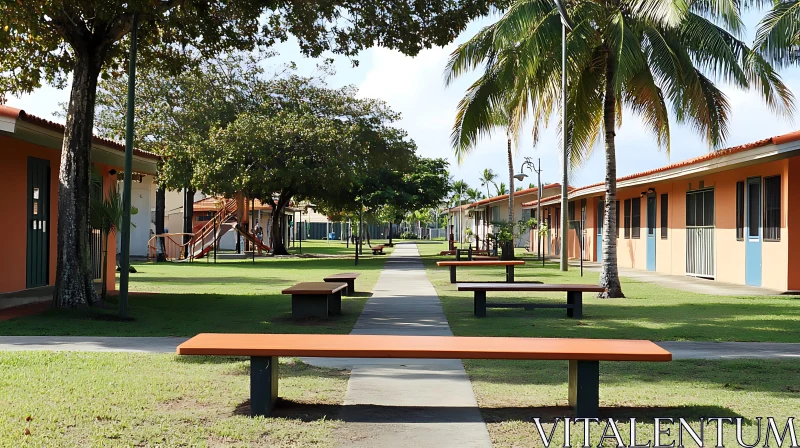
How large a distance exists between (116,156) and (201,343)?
40.5ft

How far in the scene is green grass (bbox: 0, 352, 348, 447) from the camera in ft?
18.3

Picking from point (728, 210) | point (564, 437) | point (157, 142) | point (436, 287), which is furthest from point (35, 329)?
point (157, 142)

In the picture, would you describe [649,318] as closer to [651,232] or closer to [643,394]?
[643,394]

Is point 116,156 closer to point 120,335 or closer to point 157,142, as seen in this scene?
point 120,335

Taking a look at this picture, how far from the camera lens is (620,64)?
15836mm

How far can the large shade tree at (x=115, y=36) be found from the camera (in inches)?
520

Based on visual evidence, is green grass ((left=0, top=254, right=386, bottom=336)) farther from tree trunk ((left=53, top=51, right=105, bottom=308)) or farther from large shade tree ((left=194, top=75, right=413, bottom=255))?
large shade tree ((left=194, top=75, right=413, bottom=255))

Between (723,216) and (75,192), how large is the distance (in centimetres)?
1618

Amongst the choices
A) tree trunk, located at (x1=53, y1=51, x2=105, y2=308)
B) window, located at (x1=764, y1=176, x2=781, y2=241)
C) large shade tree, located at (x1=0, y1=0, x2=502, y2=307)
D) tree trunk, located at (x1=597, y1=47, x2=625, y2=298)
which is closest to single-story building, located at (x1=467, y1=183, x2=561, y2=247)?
window, located at (x1=764, y1=176, x2=781, y2=241)

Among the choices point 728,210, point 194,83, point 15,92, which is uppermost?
point 194,83

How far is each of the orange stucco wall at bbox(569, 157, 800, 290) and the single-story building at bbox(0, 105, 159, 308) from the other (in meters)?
14.1

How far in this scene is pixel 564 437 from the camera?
18.4 feet

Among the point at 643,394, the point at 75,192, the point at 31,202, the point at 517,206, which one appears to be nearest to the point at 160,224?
the point at 31,202

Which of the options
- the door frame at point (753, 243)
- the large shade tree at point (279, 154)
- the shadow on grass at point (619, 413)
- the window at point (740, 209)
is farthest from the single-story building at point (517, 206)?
the shadow on grass at point (619, 413)
